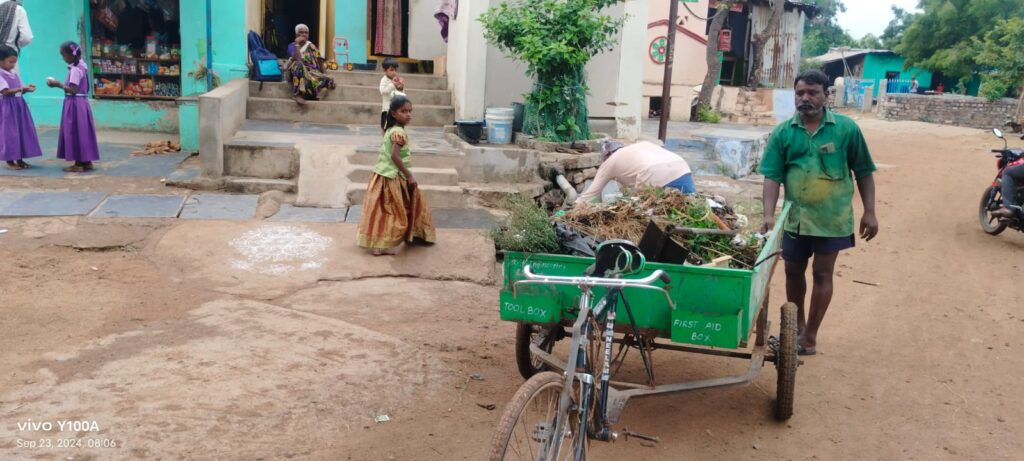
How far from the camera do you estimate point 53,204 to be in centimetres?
760

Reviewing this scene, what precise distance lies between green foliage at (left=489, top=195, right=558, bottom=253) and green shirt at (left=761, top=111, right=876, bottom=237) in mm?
1578

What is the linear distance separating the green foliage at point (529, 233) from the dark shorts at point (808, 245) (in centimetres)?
171

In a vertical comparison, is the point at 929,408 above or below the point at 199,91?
below

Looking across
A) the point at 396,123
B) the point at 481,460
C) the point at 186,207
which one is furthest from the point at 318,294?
the point at 481,460

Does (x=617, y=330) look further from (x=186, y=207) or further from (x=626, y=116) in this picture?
(x=626, y=116)

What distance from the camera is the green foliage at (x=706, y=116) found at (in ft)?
72.8

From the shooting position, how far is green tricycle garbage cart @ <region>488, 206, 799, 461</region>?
114 inches

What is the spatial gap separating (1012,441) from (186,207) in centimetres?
696

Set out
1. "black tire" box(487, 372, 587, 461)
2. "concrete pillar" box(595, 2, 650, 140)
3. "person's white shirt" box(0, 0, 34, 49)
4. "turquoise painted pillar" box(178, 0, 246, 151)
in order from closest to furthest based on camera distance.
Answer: "black tire" box(487, 372, 587, 461) → "person's white shirt" box(0, 0, 34, 49) → "turquoise painted pillar" box(178, 0, 246, 151) → "concrete pillar" box(595, 2, 650, 140)

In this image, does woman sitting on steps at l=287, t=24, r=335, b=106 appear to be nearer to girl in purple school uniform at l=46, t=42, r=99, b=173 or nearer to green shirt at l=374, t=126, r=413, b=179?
girl in purple school uniform at l=46, t=42, r=99, b=173

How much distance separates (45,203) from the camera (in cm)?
761

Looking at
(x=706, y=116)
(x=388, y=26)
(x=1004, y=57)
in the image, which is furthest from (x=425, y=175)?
(x=1004, y=57)

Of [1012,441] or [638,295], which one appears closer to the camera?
[638,295]

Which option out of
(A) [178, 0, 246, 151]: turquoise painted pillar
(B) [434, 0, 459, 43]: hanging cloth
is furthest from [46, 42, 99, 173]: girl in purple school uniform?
(B) [434, 0, 459, 43]: hanging cloth
